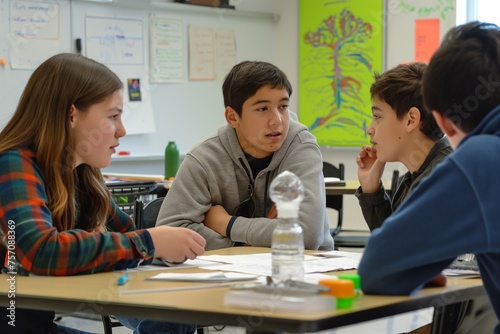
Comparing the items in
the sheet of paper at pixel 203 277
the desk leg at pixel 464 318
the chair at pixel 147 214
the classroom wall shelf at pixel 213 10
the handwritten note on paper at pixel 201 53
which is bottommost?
the desk leg at pixel 464 318

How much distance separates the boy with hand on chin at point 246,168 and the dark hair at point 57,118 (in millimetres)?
576

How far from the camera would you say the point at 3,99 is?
537cm

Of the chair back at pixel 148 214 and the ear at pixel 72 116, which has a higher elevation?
the ear at pixel 72 116

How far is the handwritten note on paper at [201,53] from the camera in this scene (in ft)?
21.5

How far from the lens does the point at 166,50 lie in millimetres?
6344

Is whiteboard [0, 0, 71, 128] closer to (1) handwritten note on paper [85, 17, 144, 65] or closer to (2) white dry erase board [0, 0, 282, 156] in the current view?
(2) white dry erase board [0, 0, 282, 156]

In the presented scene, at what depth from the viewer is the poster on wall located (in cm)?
670

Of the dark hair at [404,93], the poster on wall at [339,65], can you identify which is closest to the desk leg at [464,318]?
the dark hair at [404,93]

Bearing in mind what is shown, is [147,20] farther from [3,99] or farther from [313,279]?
[313,279]

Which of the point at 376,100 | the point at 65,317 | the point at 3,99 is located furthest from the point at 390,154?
the point at 3,99

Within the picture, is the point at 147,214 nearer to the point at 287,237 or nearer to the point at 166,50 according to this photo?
Result: the point at 287,237

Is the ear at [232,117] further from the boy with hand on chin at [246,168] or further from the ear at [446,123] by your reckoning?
the ear at [446,123]

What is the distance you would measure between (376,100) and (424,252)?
1.23m

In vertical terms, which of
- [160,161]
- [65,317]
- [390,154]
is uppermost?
[390,154]
